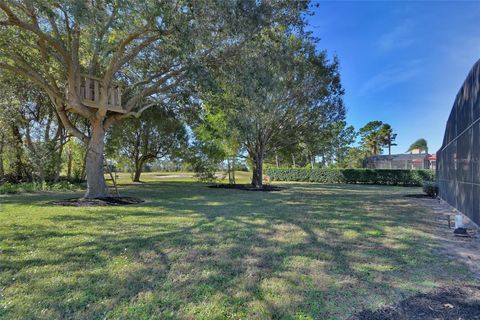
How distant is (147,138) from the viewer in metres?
20.7

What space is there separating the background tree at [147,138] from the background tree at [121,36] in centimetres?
667

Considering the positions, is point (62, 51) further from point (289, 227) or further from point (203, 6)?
point (289, 227)

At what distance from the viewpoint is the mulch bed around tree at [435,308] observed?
2.33 metres

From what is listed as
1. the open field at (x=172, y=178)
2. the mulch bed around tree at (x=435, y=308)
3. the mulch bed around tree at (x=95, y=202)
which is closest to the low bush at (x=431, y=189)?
the mulch bed around tree at (x=435, y=308)

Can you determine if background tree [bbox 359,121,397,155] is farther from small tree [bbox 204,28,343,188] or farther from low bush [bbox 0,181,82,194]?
low bush [bbox 0,181,82,194]

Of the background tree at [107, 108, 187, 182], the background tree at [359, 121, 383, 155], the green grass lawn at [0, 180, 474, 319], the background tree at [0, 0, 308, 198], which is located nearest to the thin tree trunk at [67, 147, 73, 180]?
the background tree at [107, 108, 187, 182]

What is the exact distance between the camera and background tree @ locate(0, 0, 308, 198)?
629 centimetres

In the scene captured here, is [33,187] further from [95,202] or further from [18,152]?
[95,202]

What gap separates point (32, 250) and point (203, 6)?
6191mm

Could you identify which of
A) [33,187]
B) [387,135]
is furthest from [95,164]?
[387,135]

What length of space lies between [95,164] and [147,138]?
37.7ft

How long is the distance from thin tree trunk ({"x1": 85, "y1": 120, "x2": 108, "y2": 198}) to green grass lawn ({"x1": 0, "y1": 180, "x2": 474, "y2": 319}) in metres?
3.40

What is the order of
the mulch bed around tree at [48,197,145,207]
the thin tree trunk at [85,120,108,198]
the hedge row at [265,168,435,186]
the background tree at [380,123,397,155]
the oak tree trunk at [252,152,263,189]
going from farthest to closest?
the background tree at [380,123,397,155]
the hedge row at [265,168,435,186]
the oak tree trunk at [252,152,263,189]
the thin tree trunk at [85,120,108,198]
the mulch bed around tree at [48,197,145,207]

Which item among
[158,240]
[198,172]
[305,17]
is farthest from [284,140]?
[158,240]
